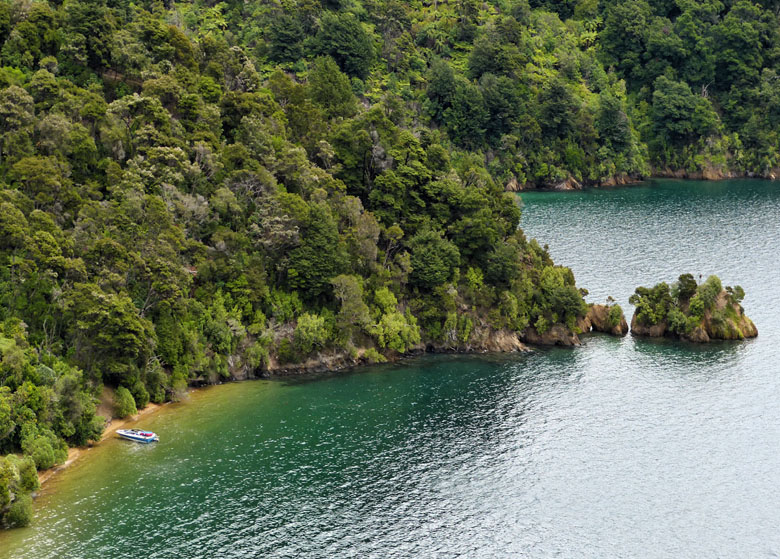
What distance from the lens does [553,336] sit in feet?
380

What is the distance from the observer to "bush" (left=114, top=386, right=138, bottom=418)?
278 feet

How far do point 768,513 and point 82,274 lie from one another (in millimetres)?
69368

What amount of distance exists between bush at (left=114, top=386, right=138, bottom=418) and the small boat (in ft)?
11.8

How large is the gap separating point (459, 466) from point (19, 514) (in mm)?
38597

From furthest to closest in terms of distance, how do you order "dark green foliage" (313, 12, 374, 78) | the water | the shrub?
"dark green foliage" (313, 12, 374, 78) → the shrub → the water

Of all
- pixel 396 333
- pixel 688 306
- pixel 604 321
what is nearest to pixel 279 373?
pixel 396 333

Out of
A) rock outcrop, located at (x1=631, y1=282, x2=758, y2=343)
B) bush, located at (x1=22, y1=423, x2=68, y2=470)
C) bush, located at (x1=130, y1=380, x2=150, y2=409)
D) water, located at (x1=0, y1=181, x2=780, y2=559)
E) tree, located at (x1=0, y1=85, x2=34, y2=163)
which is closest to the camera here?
water, located at (x1=0, y1=181, x2=780, y2=559)

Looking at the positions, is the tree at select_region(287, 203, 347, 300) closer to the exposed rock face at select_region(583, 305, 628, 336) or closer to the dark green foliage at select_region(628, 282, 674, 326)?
the exposed rock face at select_region(583, 305, 628, 336)

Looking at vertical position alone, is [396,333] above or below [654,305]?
above

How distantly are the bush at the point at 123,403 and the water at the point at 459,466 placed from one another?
2068mm

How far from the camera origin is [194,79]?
121875 millimetres

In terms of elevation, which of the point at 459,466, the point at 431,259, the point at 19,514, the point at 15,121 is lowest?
the point at 459,466

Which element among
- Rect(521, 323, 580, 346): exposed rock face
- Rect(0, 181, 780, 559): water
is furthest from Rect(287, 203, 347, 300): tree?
Rect(521, 323, 580, 346): exposed rock face

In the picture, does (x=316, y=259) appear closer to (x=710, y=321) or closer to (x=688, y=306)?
(x=688, y=306)
